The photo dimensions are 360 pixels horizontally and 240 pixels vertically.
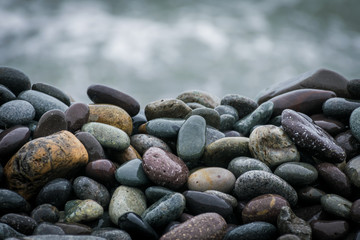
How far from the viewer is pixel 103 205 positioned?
3109 mm

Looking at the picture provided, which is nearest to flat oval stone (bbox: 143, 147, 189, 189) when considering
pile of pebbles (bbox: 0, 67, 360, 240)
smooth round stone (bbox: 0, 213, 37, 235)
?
pile of pebbles (bbox: 0, 67, 360, 240)

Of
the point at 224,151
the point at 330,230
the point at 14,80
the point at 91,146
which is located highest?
the point at 14,80

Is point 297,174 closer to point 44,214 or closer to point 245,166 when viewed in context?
point 245,166

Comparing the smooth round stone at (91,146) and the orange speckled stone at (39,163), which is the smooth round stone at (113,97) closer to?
the smooth round stone at (91,146)

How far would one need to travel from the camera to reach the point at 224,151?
3561mm

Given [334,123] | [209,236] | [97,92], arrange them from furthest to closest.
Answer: [97,92], [334,123], [209,236]

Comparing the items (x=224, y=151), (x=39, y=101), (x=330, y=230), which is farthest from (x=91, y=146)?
(x=330, y=230)

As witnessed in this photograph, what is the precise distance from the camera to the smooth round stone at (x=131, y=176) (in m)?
3.20

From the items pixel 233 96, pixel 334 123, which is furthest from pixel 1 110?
pixel 334 123

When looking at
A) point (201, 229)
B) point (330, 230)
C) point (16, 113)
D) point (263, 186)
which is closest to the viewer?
point (201, 229)

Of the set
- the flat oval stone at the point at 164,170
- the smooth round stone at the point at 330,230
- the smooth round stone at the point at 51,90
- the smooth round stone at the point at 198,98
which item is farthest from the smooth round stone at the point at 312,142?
the smooth round stone at the point at 51,90

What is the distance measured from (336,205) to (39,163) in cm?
264

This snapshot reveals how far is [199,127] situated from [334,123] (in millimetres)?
1687

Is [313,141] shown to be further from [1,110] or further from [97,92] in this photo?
[1,110]
